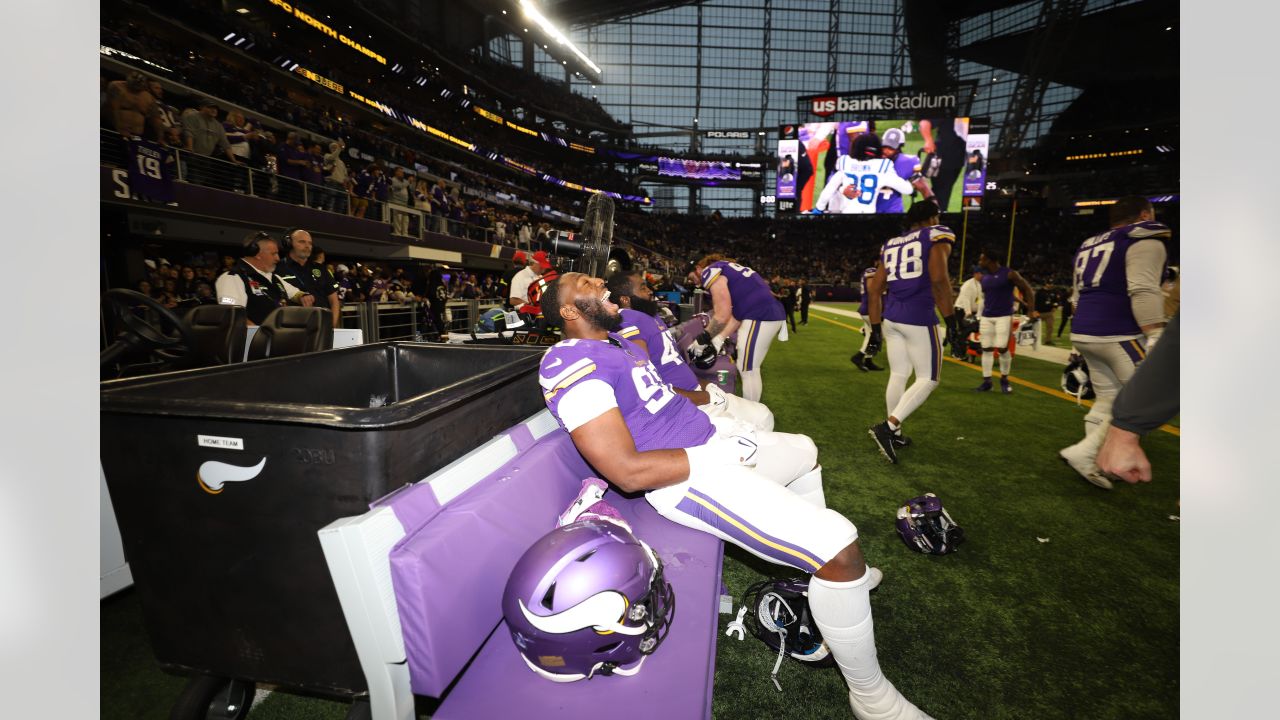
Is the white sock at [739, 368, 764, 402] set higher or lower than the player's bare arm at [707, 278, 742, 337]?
lower

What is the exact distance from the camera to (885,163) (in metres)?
22.5

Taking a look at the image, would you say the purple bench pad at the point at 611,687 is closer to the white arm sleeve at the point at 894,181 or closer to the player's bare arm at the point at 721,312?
the player's bare arm at the point at 721,312

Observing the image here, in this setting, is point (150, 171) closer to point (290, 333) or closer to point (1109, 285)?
point (290, 333)

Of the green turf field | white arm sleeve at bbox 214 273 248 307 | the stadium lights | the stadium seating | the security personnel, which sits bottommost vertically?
the green turf field

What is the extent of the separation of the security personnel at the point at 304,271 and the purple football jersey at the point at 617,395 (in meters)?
3.79

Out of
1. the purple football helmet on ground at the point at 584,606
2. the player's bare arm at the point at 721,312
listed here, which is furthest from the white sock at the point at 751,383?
the purple football helmet on ground at the point at 584,606

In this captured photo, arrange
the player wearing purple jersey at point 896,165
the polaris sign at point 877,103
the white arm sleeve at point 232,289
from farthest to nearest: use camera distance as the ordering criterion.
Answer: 1. the polaris sign at point 877,103
2. the player wearing purple jersey at point 896,165
3. the white arm sleeve at point 232,289

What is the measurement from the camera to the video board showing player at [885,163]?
21891 mm

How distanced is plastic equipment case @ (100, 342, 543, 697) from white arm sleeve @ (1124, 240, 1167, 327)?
4.33 metres

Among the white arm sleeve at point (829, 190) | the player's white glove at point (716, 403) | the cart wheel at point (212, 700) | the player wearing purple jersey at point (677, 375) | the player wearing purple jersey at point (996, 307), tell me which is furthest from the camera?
the white arm sleeve at point (829, 190)

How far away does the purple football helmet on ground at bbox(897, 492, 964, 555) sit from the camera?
2918 millimetres

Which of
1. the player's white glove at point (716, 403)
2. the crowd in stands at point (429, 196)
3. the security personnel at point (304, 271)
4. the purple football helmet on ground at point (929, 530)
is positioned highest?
the crowd in stands at point (429, 196)

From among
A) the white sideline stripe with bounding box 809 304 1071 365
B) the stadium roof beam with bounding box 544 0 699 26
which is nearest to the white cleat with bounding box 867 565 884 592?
the white sideline stripe with bounding box 809 304 1071 365

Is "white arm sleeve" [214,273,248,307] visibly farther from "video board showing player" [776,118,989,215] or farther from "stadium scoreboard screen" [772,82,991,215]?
"video board showing player" [776,118,989,215]
